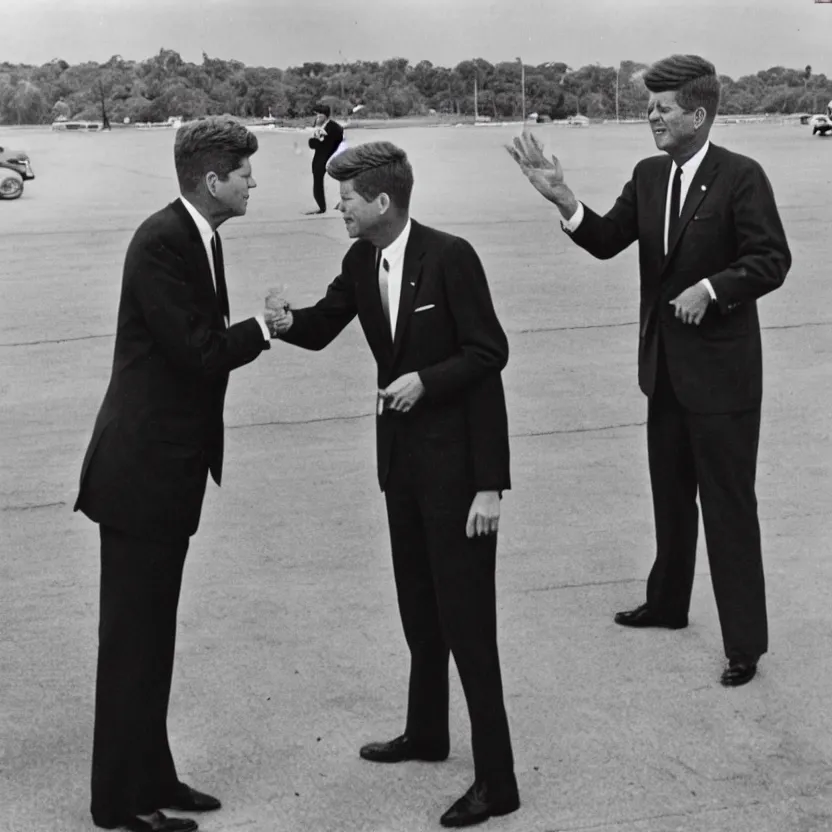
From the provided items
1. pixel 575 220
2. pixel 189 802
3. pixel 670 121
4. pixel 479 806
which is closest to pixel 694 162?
pixel 670 121

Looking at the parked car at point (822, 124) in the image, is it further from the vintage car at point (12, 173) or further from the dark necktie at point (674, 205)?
the dark necktie at point (674, 205)

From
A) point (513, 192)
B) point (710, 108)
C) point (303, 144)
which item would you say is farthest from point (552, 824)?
point (303, 144)

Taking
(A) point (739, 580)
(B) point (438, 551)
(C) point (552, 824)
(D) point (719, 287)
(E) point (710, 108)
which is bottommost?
(C) point (552, 824)

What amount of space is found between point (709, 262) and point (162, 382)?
2231mm

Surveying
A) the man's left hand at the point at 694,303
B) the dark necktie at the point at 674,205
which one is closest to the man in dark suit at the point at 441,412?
the man's left hand at the point at 694,303

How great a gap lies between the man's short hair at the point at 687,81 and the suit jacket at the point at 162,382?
193cm

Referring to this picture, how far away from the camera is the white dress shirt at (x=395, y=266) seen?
435 centimetres

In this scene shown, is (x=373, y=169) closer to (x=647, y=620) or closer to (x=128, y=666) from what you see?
(x=128, y=666)

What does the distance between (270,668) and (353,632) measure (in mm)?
472

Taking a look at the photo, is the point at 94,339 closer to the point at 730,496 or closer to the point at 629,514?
the point at 629,514

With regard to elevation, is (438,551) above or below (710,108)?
below

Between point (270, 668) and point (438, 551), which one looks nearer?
point (438, 551)

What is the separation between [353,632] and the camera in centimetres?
599

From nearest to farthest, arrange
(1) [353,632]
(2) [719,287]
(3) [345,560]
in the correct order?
(2) [719,287]
(1) [353,632]
(3) [345,560]
